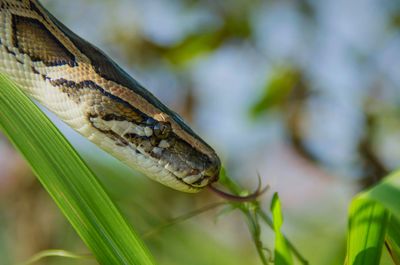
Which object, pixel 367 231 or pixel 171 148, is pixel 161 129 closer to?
pixel 171 148

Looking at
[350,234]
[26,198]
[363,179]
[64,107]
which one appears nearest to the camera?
[350,234]

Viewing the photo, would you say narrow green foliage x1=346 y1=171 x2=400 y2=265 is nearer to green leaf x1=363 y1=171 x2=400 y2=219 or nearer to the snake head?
green leaf x1=363 y1=171 x2=400 y2=219

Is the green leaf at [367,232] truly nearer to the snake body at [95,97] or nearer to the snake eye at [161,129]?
the snake body at [95,97]

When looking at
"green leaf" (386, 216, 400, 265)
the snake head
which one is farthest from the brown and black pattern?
"green leaf" (386, 216, 400, 265)

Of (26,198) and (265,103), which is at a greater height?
(265,103)

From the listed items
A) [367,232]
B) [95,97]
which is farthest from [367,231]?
[95,97]

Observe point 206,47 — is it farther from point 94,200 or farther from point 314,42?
point 94,200

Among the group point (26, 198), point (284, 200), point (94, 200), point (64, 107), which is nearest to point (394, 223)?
point (94, 200)

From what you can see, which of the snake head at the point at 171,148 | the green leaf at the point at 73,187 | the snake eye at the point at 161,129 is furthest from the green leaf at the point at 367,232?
the snake eye at the point at 161,129
